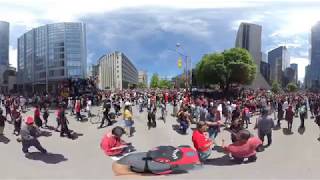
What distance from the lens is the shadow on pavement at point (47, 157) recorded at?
11.5 m

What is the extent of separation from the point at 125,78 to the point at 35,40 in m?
3.49

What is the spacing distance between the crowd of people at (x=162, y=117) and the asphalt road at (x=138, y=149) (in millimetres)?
326

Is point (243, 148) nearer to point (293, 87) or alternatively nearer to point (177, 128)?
point (177, 128)

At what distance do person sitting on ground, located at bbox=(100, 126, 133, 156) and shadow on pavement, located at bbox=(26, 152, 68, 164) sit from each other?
4.23ft

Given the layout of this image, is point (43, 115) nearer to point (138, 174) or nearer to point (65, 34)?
point (65, 34)

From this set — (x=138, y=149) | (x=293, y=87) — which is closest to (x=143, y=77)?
(x=138, y=149)

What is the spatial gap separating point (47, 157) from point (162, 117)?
24.2 ft

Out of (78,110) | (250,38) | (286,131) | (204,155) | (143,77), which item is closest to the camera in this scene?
(204,155)

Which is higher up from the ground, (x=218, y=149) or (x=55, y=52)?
(x=55, y=52)

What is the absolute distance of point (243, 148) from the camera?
1152 centimetres

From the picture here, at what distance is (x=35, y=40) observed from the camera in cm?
1354

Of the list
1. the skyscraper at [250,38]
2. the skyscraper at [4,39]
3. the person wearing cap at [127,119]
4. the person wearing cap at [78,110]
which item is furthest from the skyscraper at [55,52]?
the skyscraper at [250,38]

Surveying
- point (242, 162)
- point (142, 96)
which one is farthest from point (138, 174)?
point (142, 96)

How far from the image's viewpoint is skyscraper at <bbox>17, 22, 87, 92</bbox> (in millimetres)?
12695
